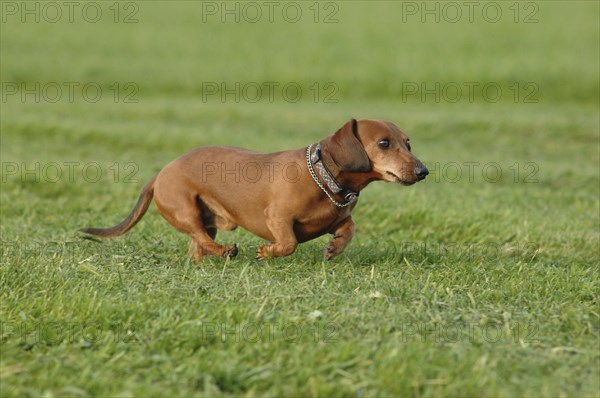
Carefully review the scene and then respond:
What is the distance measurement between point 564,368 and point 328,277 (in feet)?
6.30

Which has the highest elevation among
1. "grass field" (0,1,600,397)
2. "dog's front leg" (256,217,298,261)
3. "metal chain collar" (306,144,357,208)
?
"metal chain collar" (306,144,357,208)

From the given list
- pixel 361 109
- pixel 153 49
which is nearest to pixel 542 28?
pixel 361 109

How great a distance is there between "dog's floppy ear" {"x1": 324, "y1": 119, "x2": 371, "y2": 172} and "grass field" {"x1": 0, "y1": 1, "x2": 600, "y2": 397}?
2.50ft

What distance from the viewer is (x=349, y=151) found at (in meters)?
6.38

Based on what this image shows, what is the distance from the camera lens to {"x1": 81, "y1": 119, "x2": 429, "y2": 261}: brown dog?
643cm

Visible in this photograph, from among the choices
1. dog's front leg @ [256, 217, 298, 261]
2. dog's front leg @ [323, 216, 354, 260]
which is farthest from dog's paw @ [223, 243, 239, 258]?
dog's front leg @ [323, 216, 354, 260]

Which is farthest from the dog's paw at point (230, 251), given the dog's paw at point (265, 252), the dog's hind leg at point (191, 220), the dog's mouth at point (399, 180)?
the dog's mouth at point (399, 180)

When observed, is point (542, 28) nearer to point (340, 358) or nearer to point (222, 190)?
point (222, 190)

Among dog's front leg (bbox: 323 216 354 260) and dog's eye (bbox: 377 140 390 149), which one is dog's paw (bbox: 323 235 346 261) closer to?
dog's front leg (bbox: 323 216 354 260)

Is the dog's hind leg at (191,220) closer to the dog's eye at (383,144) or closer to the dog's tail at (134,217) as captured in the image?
the dog's tail at (134,217)

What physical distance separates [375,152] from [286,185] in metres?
0.67

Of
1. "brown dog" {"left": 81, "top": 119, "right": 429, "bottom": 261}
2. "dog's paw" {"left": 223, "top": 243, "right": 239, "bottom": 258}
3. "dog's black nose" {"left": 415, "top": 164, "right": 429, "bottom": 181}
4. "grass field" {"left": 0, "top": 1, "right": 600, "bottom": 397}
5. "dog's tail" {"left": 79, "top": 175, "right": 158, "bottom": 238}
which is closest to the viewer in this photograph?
"grass field" {"left": 0, "top": 1, "right": 600, "bottom": 397}

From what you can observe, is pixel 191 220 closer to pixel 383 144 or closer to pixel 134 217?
pixel 134 217

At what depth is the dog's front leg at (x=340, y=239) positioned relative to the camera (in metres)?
6.63
